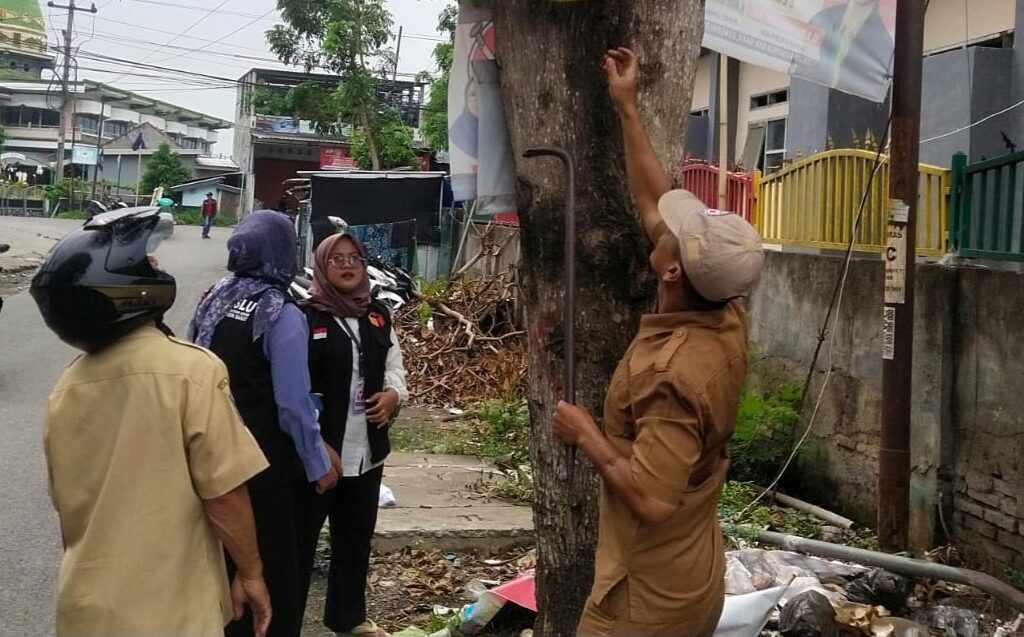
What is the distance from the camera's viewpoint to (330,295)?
434 centimetres

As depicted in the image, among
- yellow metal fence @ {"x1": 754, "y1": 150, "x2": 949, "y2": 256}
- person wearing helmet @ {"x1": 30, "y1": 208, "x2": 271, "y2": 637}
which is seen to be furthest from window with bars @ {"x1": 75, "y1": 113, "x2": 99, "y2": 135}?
person wearing helmet @ {"x1": 30, "y1": 208, "x2": 271, "y2": 637}

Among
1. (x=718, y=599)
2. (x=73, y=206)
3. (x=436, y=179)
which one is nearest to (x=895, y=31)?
(x=718, y=599)

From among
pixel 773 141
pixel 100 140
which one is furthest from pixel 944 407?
pixel 100 140

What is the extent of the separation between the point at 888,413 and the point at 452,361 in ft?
22.1

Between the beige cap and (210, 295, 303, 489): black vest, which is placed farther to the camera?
(210, 295, 303, 489): black vest

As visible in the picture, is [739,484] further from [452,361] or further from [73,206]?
[73,206]

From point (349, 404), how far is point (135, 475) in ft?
6.31

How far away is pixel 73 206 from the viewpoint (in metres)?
49.6

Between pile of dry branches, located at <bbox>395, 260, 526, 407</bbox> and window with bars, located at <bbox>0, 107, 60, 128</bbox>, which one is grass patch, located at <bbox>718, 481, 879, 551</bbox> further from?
window with bars, located at <bbox>0, 107, 60, 128</bbox>

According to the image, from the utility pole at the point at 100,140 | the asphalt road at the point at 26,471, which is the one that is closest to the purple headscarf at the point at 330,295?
the asphalt road at the point at 26,471

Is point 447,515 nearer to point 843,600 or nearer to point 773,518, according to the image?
point 773,518

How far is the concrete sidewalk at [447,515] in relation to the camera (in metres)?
5.61

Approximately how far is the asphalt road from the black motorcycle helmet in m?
0.19

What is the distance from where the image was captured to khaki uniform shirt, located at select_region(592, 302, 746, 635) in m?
2.29
